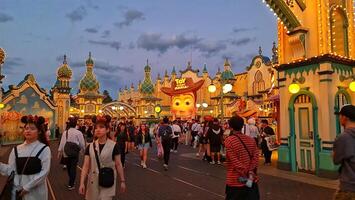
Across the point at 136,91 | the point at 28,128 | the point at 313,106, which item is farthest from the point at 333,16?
the point at 136,91

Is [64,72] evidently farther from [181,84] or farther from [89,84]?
[181,84]

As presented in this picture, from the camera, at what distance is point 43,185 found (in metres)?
4.23

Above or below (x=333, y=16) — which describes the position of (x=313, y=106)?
below

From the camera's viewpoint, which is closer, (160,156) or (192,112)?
(160,156)

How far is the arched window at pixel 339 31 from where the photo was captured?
12.0 meters

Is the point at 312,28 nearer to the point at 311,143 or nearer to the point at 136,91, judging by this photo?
the point at 311,143

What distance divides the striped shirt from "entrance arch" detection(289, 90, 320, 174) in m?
7.52

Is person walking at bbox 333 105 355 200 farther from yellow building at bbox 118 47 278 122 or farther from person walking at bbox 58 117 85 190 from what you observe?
yellow building at bbox 118 47 278 122

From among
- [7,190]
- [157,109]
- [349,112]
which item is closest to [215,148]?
[349,112]

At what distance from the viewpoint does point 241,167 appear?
457 cm

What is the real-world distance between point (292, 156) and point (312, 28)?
4609 mm

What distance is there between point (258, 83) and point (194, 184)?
34445 mm

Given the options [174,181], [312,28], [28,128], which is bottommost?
[174,181]

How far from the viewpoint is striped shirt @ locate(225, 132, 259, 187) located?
459cm
